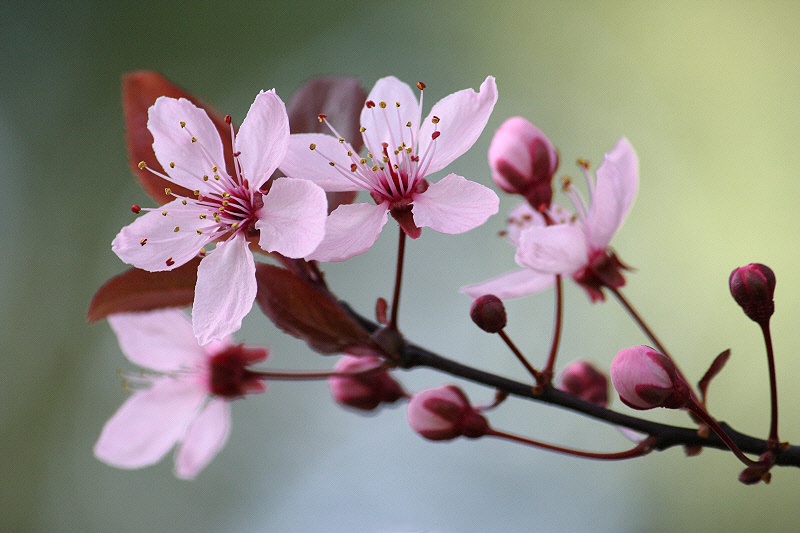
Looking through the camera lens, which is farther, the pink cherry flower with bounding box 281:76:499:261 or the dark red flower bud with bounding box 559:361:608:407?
the dark red flower bud with bounding box 559:361:608:407

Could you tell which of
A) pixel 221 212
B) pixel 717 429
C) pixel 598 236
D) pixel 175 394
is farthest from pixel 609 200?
pixel 175 394

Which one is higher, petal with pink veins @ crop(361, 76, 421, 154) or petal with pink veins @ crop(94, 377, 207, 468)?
petal with pink veins @ crop(361, 76, 421, 154)

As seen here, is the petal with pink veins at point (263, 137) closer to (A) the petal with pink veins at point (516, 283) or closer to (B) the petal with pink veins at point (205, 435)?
(A) the petal with pink veins at point (516, 283)

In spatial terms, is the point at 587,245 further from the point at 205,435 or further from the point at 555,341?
the point at 205,435

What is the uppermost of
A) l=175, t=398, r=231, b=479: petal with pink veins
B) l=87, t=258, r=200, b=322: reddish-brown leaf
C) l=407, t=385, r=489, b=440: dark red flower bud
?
l=87, t=258, r=200, b=322: reddish-brown leaf

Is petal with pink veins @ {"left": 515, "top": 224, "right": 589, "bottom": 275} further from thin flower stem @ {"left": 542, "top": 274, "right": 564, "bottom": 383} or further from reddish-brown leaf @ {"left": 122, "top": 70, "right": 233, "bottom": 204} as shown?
reddish-brown leaf @ {"left": 122, "top": 70, "right": 233, "bottom": 204}

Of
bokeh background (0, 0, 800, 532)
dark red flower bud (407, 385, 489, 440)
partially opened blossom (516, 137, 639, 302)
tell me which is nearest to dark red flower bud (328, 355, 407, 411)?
dark red flower bud (407, 385, 489, 440)
